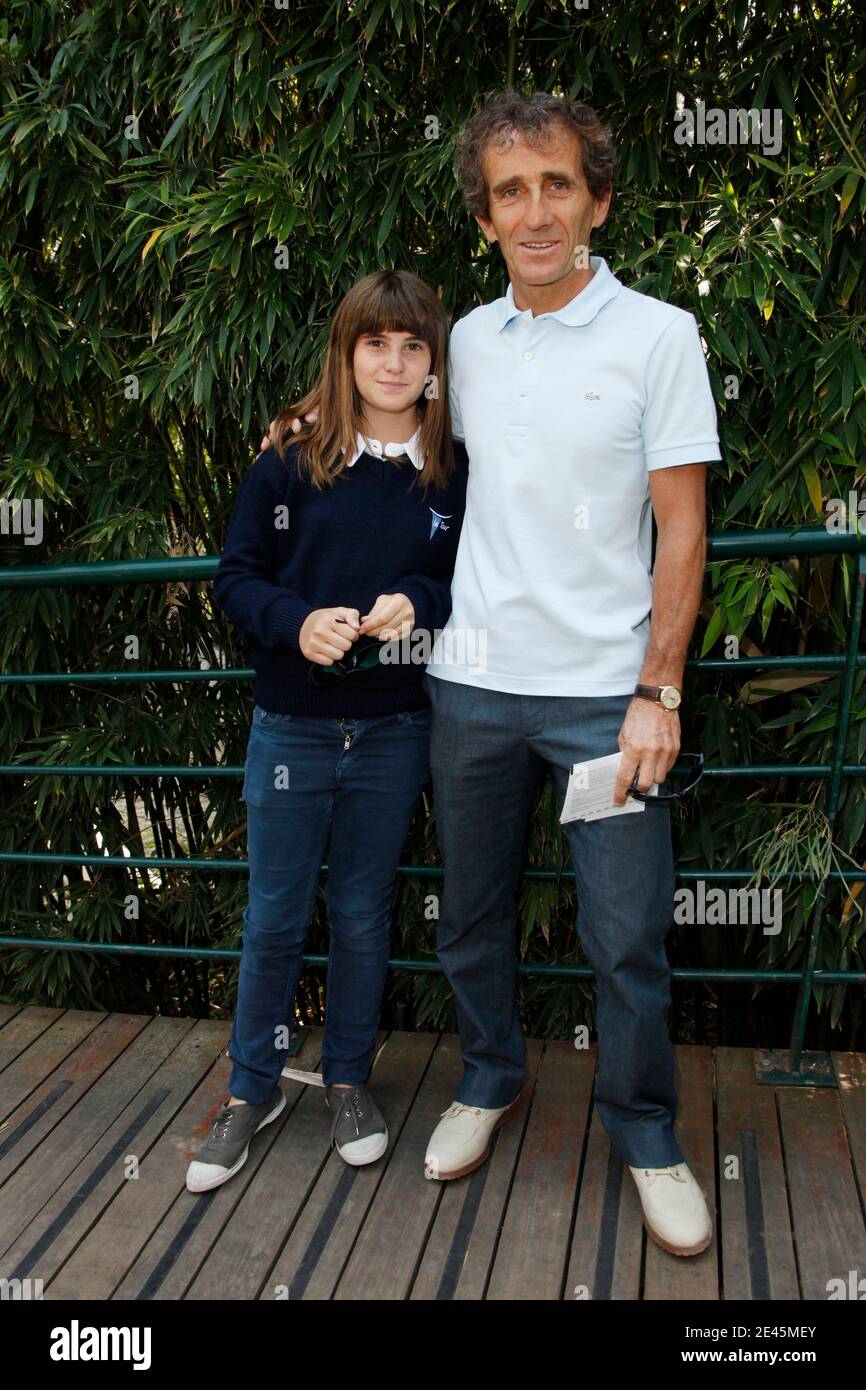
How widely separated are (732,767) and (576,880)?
1.45 feet

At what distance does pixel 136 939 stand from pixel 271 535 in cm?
149

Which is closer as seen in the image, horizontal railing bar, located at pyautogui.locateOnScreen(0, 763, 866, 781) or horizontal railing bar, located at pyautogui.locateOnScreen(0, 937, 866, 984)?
horizontal railing bar, located at pyautogui.locateOnScreen(0, 763, 866, 781)

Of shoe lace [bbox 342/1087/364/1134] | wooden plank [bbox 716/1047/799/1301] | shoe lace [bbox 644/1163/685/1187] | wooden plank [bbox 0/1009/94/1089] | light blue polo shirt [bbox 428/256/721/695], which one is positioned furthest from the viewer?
wooden plank [bbox 0/1009/94/1089]

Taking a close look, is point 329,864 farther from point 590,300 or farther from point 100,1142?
point 590,300

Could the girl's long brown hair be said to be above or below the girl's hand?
above

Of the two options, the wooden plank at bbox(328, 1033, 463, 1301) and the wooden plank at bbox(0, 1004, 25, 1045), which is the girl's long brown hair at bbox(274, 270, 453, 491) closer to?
the wooden plank at bbox(328, 1033, 463, 1301)

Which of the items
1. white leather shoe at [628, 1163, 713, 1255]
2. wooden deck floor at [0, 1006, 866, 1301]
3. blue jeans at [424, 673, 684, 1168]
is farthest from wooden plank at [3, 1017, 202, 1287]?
white leather shoe at [628, 1163, 713, 1255]

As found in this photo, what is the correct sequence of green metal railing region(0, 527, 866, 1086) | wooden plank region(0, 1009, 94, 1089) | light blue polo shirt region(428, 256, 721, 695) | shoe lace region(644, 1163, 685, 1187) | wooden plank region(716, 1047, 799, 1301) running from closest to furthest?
1. light blue polo shirt region(428, 256, 721, 695)
2. wooden plank region(716, 1047, 799, 1301)
3. shoe lace region(644, 1163, 685, 1187)
4. green metal railing region(0, 527, 866, 1086)
5. wooden plank region(0, 1009, 94, 1089)

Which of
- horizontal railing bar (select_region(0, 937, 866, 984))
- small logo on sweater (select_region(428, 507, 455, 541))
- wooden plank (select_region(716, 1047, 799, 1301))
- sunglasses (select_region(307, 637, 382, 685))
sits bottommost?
wooden plank (select_region(716, 1047, 799, 1301))

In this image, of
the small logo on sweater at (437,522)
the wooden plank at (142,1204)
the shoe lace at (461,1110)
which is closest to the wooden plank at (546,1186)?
the shoe lace at (461,1110)

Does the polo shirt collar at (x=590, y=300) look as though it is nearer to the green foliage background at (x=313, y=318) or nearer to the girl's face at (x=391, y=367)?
the girl's face at (x=391, y=367)

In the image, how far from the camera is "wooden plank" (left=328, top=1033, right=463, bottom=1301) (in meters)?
1.88
